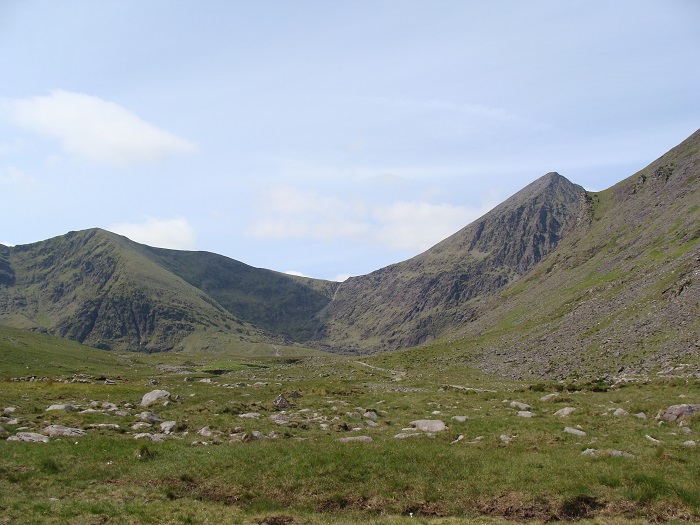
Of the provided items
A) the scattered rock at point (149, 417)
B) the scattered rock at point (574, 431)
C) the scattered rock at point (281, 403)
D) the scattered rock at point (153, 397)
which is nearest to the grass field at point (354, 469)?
the scattered rock at point (574, 431)

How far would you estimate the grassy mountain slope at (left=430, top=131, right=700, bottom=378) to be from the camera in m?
73.0

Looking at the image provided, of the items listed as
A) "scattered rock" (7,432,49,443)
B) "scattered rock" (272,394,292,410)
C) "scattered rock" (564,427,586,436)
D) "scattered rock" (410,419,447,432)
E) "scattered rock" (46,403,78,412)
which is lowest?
"scattered rock" (272,394,292,410)

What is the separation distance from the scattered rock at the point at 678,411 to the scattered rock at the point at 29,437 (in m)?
38.7

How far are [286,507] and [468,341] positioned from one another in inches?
5152

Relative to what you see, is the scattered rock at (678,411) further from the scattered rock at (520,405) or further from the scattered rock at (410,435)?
the scattered rock at (410,435)

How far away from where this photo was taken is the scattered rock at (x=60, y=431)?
28902mm

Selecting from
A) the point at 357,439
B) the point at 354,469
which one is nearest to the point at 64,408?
the point at 357,439

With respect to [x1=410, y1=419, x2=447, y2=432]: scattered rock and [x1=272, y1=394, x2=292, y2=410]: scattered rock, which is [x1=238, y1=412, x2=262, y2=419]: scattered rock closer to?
[x1=272, y1=394, x2=292, y2=410]: scattered rock

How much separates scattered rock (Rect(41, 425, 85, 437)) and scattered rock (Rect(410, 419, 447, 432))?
22656 mm

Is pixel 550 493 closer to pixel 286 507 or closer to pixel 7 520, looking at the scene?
pixel 286 507

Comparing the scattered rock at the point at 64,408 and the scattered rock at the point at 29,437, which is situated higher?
the scattered rock at the point at 29,437

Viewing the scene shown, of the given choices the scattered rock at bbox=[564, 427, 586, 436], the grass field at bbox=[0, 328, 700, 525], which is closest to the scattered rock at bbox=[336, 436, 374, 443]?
the grass field at bbox=[0, 328, 700, 525]

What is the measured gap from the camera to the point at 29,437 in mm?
27469

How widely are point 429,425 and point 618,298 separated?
90.3 meters
